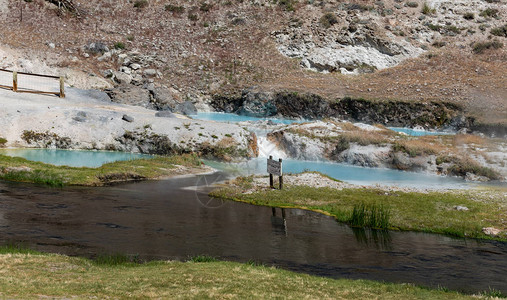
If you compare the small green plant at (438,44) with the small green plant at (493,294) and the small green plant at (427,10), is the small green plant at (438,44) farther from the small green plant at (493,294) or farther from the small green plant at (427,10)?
the small green plant at (493,294)

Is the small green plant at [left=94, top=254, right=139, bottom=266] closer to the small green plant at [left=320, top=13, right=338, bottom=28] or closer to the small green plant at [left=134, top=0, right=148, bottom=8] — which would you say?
the small green plant at [left=320, top=13, right=338, bottom=28]

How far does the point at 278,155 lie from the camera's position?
4934 cm

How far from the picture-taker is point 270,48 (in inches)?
3499

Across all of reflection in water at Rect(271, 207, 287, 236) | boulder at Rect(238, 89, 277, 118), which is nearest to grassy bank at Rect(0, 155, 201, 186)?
reflection in water at Rect(271, 207, 287, 236)

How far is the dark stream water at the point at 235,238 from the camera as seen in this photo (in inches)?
672

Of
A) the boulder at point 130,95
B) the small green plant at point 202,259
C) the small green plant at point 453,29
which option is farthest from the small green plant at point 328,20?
the small green plant at point 202,259

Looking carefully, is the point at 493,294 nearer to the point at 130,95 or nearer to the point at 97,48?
the point at 130,95

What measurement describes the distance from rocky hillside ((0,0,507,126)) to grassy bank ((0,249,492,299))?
5157 centimetres

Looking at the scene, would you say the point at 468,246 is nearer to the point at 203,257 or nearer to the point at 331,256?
the point at 331,256

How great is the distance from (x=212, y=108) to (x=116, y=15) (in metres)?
30.1

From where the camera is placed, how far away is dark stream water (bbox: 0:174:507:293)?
17062mm

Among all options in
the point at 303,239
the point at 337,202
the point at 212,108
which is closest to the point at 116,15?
the point at 212,108

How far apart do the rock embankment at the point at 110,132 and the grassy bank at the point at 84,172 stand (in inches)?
290

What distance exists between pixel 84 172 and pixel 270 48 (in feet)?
203
